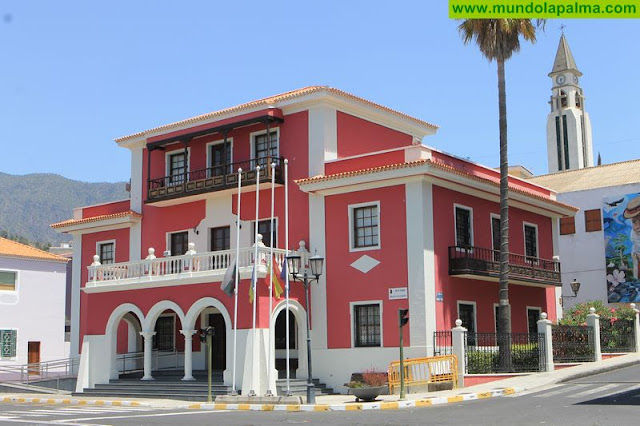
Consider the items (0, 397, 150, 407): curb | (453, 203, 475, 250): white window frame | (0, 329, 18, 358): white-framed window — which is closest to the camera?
(0, 397, 150, 407): curb

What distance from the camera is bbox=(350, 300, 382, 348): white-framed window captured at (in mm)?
29047

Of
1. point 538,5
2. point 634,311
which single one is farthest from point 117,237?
point 538,5

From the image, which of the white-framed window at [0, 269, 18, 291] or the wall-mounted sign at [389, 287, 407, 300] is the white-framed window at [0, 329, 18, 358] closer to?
the white-framed window at [0, 269, 18, 291]

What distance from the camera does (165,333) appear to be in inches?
1382

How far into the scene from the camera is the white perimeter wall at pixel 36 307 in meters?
45.2

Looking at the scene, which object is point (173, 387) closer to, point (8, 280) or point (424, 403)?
point (424, 403)

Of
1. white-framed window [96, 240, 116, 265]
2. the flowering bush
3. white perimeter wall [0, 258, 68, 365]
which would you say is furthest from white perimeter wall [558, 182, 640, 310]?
white perimeter wall [0, 258, 68, 365]

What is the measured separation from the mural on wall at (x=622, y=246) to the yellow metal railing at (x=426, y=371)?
89.3ft

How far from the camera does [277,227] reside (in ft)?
105

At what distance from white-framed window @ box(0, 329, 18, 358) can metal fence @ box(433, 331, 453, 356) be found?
26.2 m

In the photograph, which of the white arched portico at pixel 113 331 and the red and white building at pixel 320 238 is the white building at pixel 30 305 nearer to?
the red and white building at pixel 320 238

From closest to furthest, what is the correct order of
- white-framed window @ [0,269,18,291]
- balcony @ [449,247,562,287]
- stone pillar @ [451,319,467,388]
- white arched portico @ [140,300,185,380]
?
stone pillar @ [451,319,467,388] → balcony @ [449,247,562,287] → white arched portico @ [140,300,185,380] → white-framed window @ [0,269,18,291]

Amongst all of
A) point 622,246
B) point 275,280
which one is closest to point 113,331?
point 275,280

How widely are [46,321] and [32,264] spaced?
129 inches
